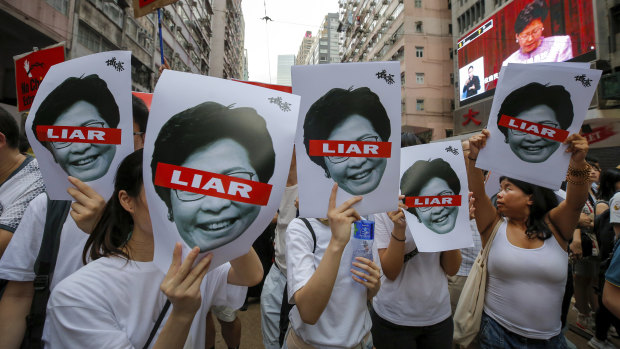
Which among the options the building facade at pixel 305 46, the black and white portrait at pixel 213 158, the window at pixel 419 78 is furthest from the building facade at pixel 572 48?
the building facade at pixel 305 46

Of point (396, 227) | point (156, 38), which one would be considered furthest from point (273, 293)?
point (156, 38)

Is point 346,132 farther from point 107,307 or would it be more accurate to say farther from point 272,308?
point 272,308

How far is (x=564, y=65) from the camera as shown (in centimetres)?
186

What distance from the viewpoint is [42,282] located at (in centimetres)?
133

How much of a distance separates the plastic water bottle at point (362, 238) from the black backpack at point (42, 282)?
4.33 ft

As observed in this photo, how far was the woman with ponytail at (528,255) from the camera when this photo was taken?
75.3 inches

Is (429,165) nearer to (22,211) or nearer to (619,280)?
(619,280)

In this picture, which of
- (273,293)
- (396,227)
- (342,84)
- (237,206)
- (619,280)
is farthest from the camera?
(273,293)

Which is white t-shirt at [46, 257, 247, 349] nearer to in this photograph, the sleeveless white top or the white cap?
the sleeveless white top

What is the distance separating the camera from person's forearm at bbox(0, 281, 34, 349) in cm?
130

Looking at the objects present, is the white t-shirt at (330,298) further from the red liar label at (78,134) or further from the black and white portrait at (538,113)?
the black and white portrait at (538,113)

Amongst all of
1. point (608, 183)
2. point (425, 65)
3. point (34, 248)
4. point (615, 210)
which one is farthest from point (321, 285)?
point (425, 65)

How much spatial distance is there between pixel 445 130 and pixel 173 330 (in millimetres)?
31453

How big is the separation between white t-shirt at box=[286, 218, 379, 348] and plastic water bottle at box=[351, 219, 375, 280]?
9 centimetres
